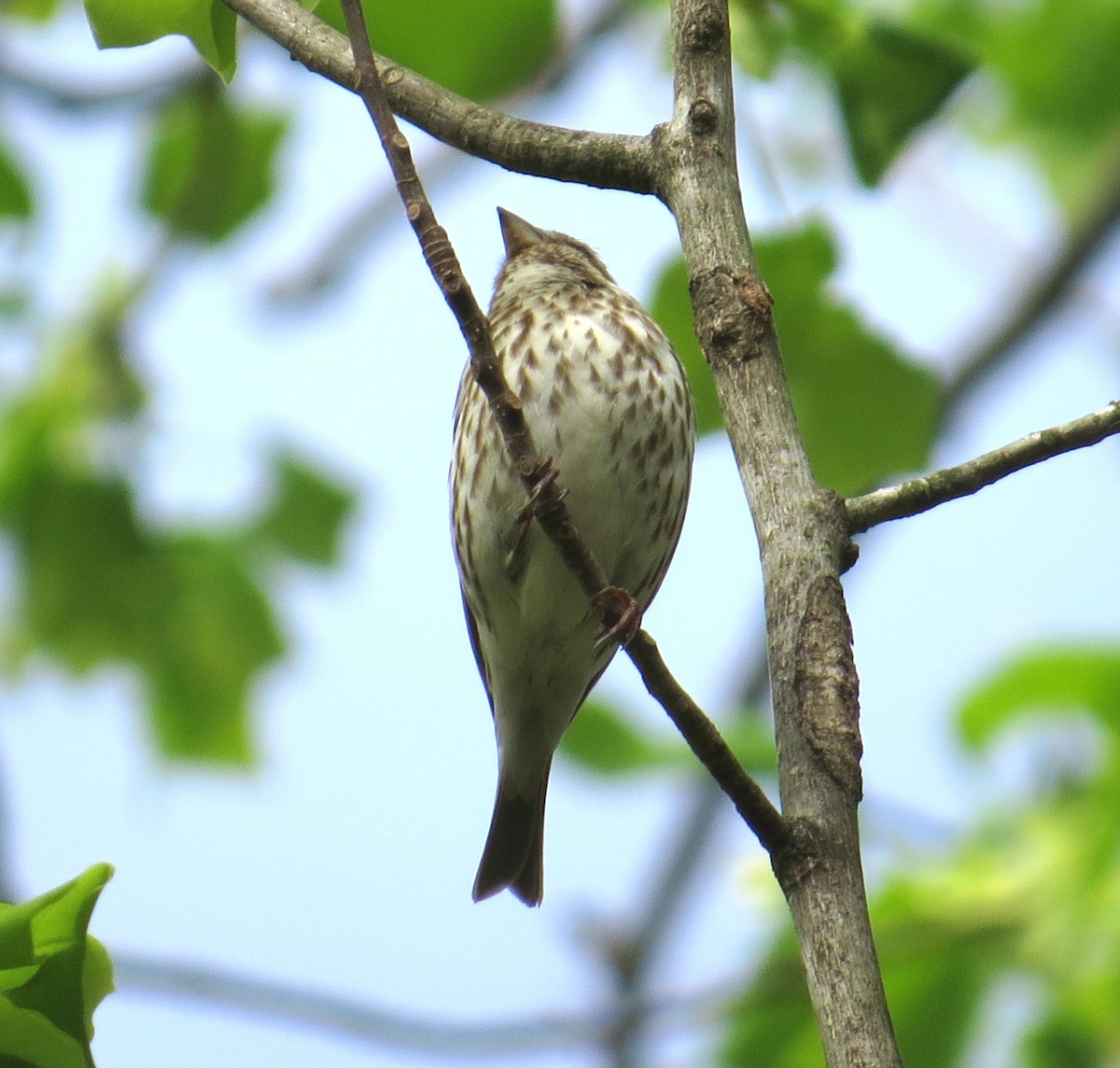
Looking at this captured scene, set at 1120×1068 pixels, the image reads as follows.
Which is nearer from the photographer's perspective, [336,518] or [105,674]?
[105,674]

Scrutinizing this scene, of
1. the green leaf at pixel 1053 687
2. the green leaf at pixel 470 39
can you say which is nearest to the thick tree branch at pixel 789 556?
the green leaf at pixel 470 39

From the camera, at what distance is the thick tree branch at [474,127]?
246cm

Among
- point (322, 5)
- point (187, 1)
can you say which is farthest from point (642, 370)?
point (187, 1)

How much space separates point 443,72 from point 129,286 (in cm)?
253

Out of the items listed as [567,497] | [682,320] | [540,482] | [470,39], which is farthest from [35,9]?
[540,482]

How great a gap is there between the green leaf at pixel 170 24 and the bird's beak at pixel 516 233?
290 cm

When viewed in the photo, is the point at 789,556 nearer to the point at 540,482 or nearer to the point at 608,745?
the point at 540,482

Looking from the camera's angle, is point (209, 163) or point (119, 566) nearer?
point (209, 163)

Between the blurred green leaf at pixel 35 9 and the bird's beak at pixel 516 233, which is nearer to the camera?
the blurred green leaf at pixel 35 9

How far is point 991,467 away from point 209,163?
3738 mm

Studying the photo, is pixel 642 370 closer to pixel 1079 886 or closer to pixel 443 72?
pixel 443 72

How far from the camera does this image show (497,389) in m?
2.33

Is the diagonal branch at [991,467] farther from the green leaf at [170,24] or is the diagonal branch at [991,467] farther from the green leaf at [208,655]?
the green leaf at [208,655]

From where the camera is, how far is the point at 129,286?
5.91m
